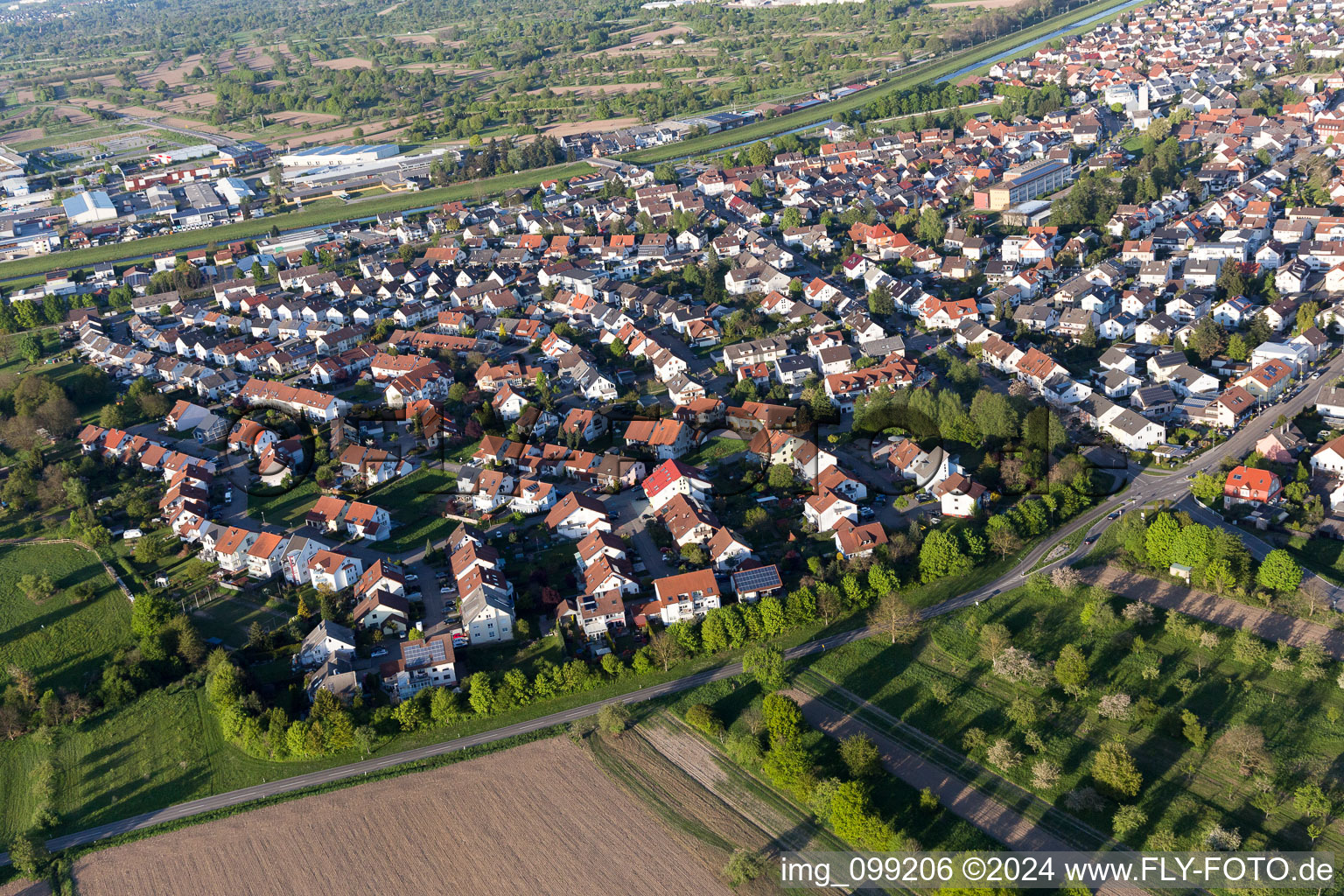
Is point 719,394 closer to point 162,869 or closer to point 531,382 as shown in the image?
point 531,382

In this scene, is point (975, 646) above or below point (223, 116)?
below

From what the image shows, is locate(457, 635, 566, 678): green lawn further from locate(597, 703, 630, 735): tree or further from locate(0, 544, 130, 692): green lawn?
locate(0, 544, 130, 692): green lawn

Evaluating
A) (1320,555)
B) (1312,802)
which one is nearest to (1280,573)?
(1320,555)

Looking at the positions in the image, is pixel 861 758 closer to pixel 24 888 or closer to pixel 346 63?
pixel 24 888

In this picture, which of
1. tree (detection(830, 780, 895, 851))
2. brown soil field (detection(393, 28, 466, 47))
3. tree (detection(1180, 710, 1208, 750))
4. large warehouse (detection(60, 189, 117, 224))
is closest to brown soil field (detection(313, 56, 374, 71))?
brown soil field (detection(393, 28, 466, 47))

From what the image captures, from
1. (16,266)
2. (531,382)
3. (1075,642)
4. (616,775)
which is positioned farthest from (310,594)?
(16,266)

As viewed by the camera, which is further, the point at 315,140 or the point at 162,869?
the point at 315,140

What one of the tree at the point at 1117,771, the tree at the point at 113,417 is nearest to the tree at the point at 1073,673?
the tree at the point at 1117,771
